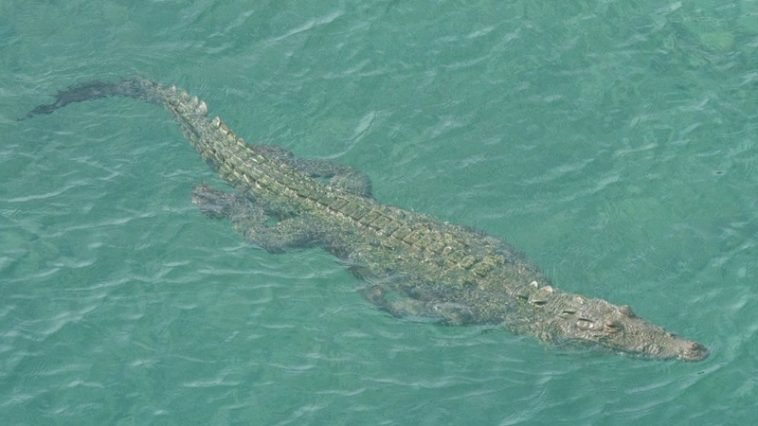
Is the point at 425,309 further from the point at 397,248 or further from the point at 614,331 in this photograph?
the point at 614,331

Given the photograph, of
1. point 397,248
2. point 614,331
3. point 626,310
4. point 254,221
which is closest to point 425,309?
point 397,248

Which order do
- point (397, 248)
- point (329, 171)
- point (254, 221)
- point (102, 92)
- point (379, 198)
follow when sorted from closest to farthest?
point (397, 248)
point (254, 221)
point (379, 198)
point (329, 171)
point (102, 92)

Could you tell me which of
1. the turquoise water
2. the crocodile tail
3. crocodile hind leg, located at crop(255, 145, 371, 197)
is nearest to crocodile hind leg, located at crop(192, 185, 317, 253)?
the turquoise water

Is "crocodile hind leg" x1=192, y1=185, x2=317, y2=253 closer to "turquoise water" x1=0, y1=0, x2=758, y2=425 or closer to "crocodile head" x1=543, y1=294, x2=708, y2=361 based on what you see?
"turquoise water" x1=0, y1=0, x2=758, y2=425

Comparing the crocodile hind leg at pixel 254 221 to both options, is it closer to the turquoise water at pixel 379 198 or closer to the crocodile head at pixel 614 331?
the turquoise water at pixel 379 198

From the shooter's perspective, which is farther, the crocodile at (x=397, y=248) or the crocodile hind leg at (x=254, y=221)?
the crocodile hind leg at (x=254, y=221)

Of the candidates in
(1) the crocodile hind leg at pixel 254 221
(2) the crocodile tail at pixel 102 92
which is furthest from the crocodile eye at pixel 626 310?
(2) the crocodile tail at pixel 102 92
